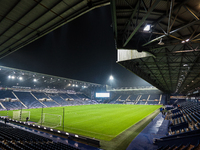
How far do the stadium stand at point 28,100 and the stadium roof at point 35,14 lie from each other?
1646 inches

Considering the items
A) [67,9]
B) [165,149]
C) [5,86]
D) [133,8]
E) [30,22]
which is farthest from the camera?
[5,86]

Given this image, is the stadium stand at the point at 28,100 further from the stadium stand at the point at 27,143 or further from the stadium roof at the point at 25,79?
the stadium stand at the point at 27,143

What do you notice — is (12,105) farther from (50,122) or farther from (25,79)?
(50,122)

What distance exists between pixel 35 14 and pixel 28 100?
50.0m

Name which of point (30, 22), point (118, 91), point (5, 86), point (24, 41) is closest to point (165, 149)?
point (30, 22)

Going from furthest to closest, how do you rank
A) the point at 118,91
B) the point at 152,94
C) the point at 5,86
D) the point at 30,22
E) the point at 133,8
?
the point at 118,91, the point at 152,94, the point at 5,86, the point at 30,22, the point at 133,8

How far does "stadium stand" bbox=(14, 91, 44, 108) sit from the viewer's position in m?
46.4

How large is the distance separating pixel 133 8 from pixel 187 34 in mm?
5581

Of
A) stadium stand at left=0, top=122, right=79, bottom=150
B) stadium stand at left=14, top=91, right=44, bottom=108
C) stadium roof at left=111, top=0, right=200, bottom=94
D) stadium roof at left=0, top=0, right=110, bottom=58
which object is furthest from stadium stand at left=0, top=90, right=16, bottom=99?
stadium roof at left=111, top=0, right=200, bottom=94

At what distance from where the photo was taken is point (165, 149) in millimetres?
8422

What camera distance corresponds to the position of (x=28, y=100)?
4931 cm

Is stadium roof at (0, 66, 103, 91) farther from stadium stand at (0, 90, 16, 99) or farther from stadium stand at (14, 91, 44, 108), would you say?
stadium stand at (14, 91, 44, 108)

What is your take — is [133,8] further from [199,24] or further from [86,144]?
[86,144]

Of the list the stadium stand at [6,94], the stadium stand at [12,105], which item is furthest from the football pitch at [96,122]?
the stadium stand at [6,94]
